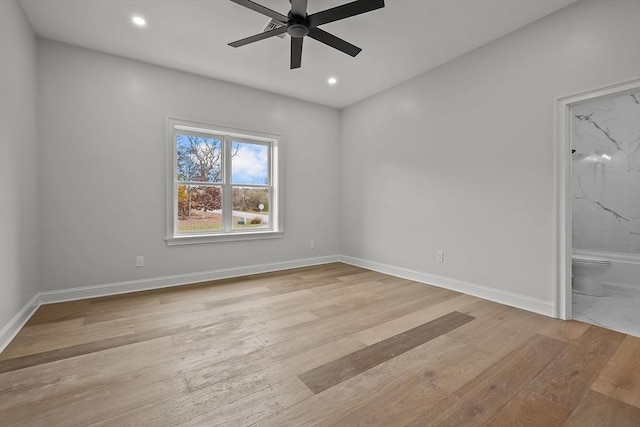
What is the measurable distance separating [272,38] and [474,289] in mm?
3586

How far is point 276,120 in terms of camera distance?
4.59m

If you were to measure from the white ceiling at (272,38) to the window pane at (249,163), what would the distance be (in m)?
1.01

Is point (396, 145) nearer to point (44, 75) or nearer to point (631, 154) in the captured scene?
point (631, 154)

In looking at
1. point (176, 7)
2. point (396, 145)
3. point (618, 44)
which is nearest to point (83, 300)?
point (176, 7)

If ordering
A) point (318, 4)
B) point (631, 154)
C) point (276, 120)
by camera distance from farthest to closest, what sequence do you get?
point (276, 120) < point (631, 154) < point (318, 4)

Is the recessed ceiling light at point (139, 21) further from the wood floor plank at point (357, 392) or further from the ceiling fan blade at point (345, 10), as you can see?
the wood floor plank at point (357, 392)

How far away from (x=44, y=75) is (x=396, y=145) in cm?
429

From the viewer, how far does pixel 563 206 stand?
264 cm

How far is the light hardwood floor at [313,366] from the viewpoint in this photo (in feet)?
4.81

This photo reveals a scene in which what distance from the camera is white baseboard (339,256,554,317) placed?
2809 mm

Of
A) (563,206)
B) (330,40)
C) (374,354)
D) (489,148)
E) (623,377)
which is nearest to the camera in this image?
(623,377)

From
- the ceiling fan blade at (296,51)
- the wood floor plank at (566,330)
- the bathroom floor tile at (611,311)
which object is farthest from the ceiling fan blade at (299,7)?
the bathroom floor tile at (611,311)

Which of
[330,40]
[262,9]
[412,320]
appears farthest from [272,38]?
[412,320]

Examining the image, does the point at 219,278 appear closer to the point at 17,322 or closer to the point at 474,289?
the point at 17,322
